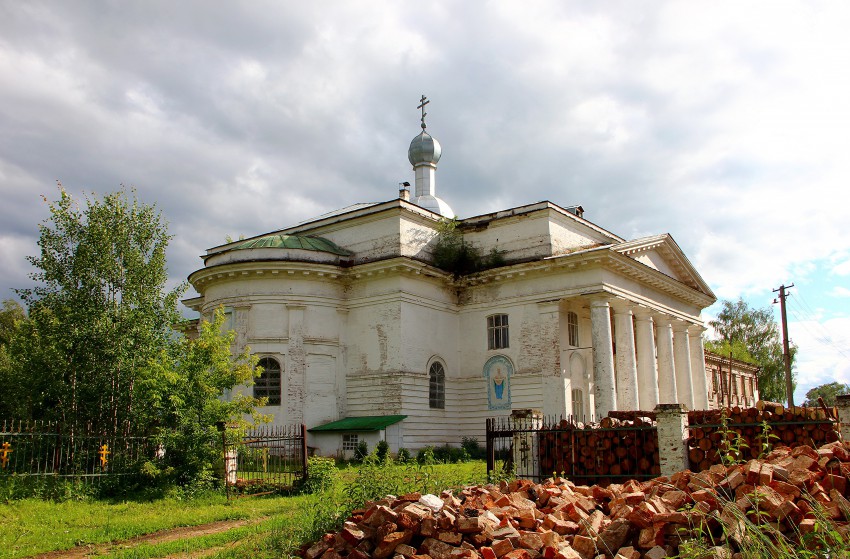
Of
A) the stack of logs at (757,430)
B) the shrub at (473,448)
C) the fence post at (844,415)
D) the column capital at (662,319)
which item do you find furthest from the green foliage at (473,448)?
the fence post at (844,415)

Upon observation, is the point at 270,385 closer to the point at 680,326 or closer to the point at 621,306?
the point at 621,306

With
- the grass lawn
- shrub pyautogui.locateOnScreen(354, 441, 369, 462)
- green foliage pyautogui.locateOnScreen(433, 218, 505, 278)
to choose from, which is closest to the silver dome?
green foliage pyautogui.locateOnScreen(433, 218, 505, 278)

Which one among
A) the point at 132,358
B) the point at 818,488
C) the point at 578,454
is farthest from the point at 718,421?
the point at 132,358

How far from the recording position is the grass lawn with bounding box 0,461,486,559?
8.59m

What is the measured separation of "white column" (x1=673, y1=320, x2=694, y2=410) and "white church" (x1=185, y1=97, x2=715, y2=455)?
246 centimetres

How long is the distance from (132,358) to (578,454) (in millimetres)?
10183

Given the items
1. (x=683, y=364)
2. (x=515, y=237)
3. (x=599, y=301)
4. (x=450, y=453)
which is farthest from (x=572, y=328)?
(x=683, y=364)

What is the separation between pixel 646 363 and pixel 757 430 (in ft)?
51.9

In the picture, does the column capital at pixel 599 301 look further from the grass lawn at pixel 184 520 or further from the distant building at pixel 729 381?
the distant building at pixel 729 381

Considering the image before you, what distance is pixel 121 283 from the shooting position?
15.8m

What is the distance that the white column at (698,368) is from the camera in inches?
1186

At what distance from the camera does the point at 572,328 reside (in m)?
24.9

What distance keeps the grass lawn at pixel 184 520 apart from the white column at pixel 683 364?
66.1ft

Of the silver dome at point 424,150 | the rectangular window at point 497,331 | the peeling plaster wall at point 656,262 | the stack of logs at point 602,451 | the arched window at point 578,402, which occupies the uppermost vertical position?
the silver dome at point 424,150
